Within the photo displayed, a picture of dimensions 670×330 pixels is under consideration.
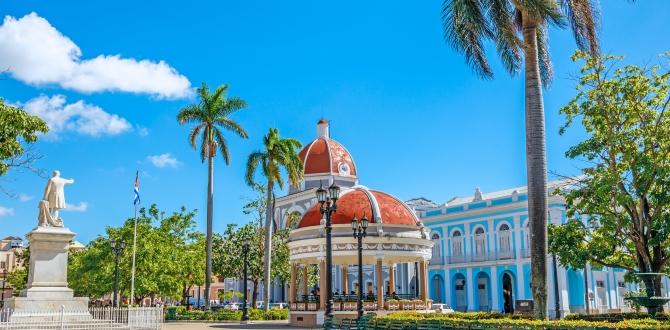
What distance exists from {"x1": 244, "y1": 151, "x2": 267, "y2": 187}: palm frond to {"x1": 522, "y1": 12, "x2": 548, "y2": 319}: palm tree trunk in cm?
2598

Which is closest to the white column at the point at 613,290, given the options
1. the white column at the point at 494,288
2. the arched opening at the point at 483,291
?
the white column at the point at 494,288

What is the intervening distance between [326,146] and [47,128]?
41416 millimetres

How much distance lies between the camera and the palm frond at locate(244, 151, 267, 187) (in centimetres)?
4178

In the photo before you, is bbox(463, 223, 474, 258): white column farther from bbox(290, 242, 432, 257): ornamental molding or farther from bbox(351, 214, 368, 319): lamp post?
bbox(351, 214, 368, 319): lamp post

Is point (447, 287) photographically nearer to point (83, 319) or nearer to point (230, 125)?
point (230, 125)

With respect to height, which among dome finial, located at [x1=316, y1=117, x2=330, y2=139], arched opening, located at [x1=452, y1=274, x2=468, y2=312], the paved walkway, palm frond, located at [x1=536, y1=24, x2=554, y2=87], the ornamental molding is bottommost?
the paved walkway

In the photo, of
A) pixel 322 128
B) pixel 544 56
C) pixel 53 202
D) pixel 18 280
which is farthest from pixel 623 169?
pixel 18 280

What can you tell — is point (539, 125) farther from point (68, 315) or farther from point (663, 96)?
point (68, 315)

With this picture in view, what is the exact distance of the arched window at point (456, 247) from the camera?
54500 mm

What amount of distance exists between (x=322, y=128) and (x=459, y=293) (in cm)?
2023

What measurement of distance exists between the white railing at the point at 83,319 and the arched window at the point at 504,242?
113 feet

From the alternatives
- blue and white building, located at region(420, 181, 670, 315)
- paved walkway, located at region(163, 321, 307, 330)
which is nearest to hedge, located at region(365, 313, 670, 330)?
paved walkway, located at region(163, 321, 307, 330)

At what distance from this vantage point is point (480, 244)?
5288cm

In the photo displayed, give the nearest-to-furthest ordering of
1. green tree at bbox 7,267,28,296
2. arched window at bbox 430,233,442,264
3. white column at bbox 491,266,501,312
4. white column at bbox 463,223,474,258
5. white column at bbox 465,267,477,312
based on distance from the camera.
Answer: white column at bbox 491,266,501,312 < white column at bbox 465,267,477,312 < white column at bbox 463,223,474,258 < arched window at bbox 430,233,442,264 < green tree at bbox 7,267,28,296
